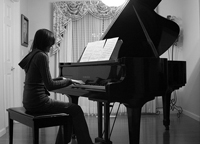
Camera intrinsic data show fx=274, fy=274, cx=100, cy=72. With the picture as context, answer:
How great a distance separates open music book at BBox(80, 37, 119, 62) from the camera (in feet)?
8.35

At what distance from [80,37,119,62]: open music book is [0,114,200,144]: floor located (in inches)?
53.5

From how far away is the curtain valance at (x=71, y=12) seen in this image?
582 centimetres

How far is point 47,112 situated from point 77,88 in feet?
1.33

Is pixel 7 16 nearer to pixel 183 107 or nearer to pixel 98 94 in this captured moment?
pixel 98 94

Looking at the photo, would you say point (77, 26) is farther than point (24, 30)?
Yes

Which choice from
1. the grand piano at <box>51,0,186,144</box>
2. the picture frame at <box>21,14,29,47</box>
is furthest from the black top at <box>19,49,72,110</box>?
the picture frame at <box>21,14,29,47</box>

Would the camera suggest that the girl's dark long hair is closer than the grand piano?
No

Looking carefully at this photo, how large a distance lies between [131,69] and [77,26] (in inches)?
151

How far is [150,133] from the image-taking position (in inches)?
161

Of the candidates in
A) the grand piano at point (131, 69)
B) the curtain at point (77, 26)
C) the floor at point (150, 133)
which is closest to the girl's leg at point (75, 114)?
the grand piano at point (131, 69)

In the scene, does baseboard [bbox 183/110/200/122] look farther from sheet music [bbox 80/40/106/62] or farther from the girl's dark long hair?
the girl's dark long hair

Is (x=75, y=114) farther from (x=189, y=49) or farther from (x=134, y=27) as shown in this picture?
(x=189, y=49)

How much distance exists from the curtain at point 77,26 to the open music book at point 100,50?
121 inches

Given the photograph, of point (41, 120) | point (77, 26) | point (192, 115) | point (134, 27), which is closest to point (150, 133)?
point (192, 115)
